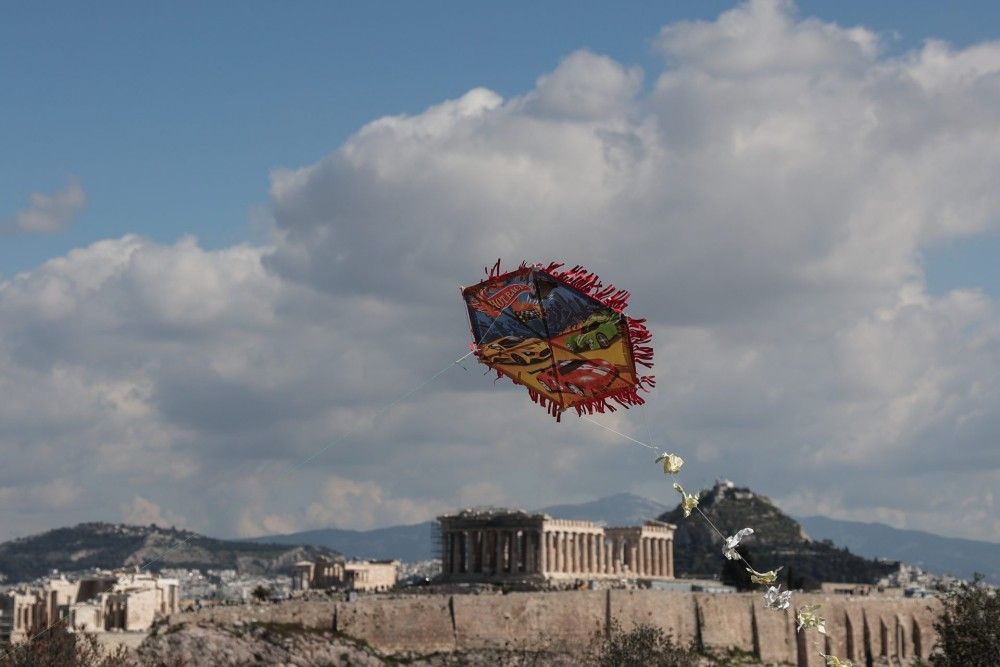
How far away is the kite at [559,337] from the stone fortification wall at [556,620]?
2980 inches

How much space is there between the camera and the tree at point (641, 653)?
92688 mm

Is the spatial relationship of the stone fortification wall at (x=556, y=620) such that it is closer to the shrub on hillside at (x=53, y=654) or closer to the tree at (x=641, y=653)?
the tree at (x=641, y=653)

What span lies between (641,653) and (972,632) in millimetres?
20277

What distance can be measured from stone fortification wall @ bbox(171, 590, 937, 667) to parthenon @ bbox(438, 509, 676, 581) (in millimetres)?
19671

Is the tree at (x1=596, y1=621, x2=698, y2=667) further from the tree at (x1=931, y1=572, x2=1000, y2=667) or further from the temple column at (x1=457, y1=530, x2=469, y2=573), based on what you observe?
the temple column at (x1=457, y1=530, x2=469, y2=573)

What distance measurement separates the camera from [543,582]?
128 m

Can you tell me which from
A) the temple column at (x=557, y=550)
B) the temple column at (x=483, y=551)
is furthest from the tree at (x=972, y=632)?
the temple column at (x=483, y=551)

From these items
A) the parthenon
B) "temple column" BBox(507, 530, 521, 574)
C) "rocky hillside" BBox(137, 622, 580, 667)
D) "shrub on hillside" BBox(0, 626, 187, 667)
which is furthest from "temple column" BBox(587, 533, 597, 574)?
"shrub on hillside" BBox(0, 626, 187, 667)

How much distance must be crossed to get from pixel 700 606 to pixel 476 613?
19.0 metres

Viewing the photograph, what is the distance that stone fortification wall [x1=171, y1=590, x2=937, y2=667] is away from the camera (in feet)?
336

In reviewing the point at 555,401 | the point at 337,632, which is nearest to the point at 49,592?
the point at 337,632

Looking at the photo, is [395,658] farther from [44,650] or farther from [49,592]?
[49,592]

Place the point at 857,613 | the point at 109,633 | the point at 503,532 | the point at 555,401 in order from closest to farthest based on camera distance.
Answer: the point at 555,401 < the point at 109,633 < the point at 857,613 < the point at 503,532

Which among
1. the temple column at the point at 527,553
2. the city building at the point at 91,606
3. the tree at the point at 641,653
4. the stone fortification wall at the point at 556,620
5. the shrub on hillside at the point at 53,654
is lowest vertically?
the shrub on hillside at the point at 53,654
